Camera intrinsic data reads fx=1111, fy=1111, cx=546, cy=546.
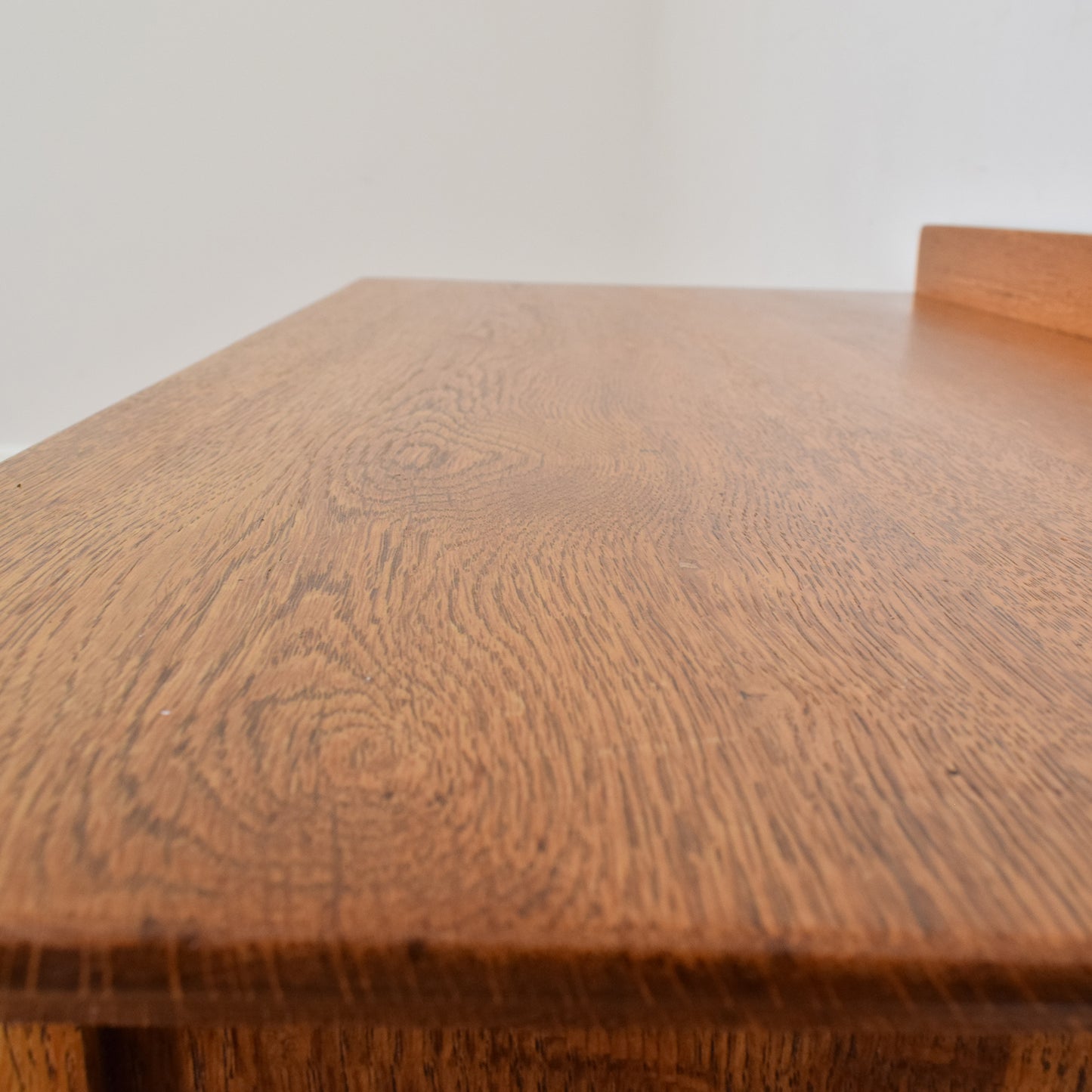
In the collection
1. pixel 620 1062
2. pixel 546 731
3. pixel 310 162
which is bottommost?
pixel 310 162

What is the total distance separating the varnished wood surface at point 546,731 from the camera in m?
0.20

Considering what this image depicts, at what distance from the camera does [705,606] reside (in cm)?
36

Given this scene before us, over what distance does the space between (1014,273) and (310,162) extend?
222 cm

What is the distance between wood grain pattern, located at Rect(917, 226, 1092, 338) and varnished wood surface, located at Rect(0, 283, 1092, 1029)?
21.1 inches

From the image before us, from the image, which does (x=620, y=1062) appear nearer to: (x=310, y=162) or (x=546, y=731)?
(x=546, y=731)

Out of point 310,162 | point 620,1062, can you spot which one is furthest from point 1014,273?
point 310,162

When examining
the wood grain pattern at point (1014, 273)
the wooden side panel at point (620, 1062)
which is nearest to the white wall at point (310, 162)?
the wood grain pattern at point (1014, 273)

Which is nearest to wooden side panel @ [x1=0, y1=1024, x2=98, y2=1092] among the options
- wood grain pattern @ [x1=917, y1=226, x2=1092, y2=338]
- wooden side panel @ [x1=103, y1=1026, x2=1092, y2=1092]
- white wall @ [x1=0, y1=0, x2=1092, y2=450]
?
wooden side panel @ [x1=103, y1=1026, x2=1092, y2=1092]

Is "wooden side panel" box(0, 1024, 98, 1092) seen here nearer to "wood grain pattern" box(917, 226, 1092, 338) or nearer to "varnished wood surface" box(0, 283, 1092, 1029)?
"varnished wood surface" box(0, 283, 1092, 1029)

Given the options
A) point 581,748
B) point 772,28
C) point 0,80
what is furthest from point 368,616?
point 0,80

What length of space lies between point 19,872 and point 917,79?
1.66 metres

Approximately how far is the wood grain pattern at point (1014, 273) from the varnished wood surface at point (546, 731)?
53cm

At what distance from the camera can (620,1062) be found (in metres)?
0.31

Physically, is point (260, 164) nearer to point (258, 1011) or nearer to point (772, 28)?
point (772, 28)
